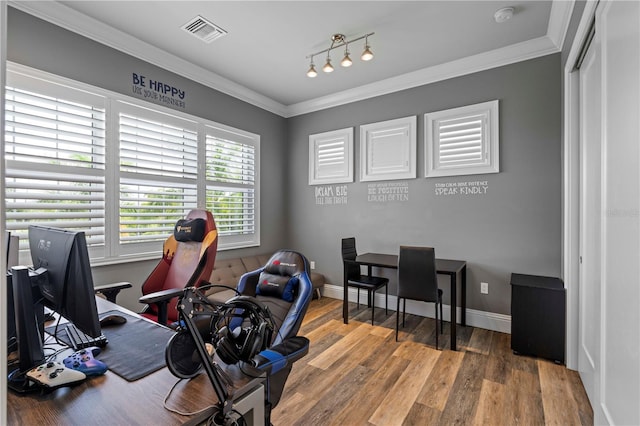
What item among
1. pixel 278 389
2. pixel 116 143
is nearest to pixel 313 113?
pixel 116 143

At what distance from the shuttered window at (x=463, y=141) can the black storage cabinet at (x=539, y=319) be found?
131cm

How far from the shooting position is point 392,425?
5.98ft

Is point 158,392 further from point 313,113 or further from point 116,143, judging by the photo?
point 313,113

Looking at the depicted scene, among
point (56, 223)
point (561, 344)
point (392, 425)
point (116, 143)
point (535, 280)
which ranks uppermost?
point (116, 143)

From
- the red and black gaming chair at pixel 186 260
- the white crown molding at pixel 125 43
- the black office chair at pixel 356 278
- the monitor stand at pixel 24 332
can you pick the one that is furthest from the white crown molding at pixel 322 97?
the monitor stand at pixel 24 332

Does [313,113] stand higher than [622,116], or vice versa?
[313,113]

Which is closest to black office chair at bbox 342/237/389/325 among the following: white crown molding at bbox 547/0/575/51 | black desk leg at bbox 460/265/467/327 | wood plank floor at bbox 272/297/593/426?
wood plank floor at bbox 272/297/593/426

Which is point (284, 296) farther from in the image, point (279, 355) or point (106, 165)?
point (106, 165)

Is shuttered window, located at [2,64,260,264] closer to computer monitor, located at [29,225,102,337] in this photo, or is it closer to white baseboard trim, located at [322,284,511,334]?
computer monitor, located at [29,225,102,337]

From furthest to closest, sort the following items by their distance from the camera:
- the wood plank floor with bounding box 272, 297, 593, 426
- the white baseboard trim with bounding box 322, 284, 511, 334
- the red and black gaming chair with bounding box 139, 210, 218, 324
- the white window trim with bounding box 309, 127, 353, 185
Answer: the white window trim with bounding box 309, 127, 353, 185
the white baseboard trim with bounding box 322, 284, 511, 334
the red and black gaming chair with bounding box 139, 210, 218, 324
the wood plank floor with bounding box 272, 297, 593, 426

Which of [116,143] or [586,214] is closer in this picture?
[586,214]

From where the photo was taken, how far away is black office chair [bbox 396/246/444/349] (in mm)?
2877

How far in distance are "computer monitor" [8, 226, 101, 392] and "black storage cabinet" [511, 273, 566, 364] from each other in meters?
3.06

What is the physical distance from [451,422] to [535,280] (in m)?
1.69
